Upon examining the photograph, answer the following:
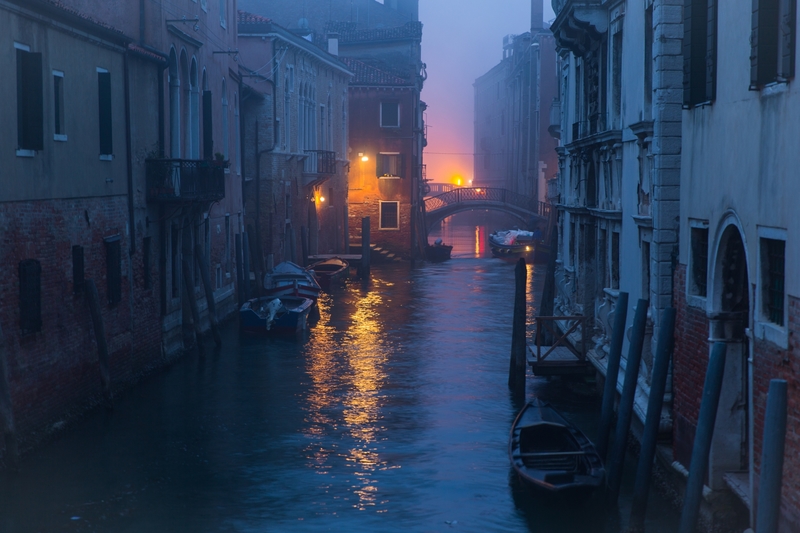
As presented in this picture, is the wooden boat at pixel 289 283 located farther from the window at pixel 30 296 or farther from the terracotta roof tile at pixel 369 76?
the terracotta roof tile at pixel 369 76

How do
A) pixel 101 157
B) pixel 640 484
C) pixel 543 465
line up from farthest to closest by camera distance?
pixel 101 157 < pixel 543 465 < pixel 640 484

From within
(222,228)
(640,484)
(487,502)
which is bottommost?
(487,502)

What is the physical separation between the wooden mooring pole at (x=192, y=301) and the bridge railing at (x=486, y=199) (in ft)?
96.3

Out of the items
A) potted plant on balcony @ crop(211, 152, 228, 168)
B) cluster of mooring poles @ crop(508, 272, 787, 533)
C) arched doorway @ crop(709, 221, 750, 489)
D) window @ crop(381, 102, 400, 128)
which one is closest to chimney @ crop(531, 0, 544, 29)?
window @ crop(381, 102, 400, 128)

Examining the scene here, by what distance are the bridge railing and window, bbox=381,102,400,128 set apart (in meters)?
6.23

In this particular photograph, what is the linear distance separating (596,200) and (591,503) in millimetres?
6488

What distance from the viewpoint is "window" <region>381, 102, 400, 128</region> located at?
43906mm

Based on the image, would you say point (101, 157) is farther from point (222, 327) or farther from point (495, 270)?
point (495, 270)

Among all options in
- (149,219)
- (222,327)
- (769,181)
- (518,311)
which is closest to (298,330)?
(222,327)

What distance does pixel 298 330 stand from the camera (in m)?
22.7

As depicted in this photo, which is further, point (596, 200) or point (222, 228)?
point (222, 228)

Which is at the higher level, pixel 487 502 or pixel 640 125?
pixel 640 125

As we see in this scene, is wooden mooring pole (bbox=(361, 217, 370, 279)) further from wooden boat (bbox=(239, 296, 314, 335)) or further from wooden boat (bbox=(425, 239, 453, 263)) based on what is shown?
wooden boat (bbox=(239, 296, 314, 335))

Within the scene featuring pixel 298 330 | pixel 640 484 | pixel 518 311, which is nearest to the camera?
pixel 640 484
